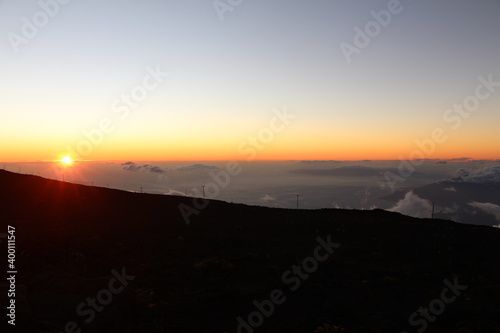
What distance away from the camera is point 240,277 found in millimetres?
16766

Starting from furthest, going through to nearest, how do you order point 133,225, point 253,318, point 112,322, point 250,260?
point 133,225 < point 250,260 < point 253,318 < point 112,322

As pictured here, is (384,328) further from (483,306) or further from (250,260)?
(250,260)

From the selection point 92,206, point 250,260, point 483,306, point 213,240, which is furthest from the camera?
point 92,206

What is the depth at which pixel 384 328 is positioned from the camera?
1181cm

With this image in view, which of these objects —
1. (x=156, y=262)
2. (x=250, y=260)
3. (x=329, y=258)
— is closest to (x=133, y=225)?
(x=156, y=262)

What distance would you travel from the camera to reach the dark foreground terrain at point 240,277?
1159 centimetres

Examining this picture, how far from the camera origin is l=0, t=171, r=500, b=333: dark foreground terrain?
11.6m

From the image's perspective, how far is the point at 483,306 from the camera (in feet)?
45.2

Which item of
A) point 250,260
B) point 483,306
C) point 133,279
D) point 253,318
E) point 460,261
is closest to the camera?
point 253,318

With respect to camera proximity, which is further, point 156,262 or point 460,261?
point 460,261

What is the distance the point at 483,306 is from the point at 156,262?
1590 centimetres

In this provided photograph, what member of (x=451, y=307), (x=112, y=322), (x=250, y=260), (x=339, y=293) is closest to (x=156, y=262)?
(x=250, y=260)

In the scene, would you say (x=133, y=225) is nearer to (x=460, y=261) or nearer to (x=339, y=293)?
(x=339, y=293)

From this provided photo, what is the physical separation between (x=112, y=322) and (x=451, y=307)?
44.8ft
